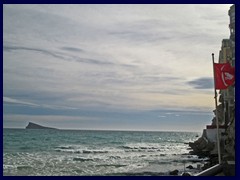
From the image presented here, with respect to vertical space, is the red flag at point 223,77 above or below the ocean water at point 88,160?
above

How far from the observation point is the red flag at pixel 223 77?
29.7 feet

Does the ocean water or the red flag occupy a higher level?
the red flag

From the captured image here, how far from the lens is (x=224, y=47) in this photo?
28562 mm

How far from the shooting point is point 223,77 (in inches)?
357

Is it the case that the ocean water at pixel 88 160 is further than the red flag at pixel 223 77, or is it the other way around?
the ocean water at pixel 88 160

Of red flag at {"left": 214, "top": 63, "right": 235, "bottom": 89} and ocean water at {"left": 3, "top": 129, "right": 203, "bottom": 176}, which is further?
ocean water at {"left": 3, "top": 129, "right": 203, "bottom": 176}

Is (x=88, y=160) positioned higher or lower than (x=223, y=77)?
lower

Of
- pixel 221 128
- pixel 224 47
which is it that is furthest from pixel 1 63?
pixel 224 47

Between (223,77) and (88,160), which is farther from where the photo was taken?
(88,160)

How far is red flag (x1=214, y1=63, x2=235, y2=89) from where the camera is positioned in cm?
906

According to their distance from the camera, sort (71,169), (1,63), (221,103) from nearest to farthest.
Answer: (1,63) → (71,169) → (221,103)
